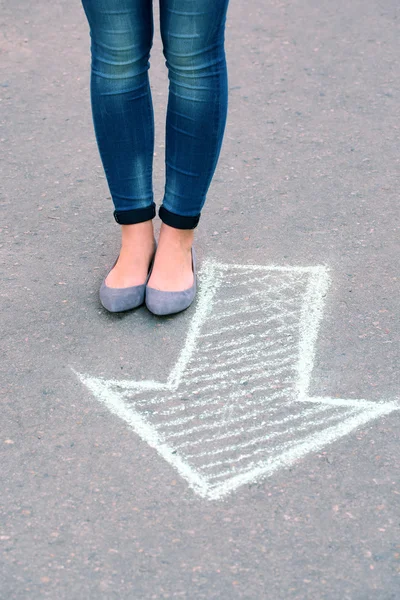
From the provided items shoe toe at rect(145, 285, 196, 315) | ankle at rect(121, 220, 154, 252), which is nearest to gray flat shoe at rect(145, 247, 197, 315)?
shoe toe at rect(145, 285, 196, 315)

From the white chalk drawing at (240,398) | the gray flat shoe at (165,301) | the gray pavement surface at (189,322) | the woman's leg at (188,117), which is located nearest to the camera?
the gray pavement surface at (189,322)

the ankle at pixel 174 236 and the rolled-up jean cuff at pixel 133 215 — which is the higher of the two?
the rolled-up jean cuff at pixel 133 215

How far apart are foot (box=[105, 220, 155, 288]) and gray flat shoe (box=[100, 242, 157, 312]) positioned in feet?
0.05

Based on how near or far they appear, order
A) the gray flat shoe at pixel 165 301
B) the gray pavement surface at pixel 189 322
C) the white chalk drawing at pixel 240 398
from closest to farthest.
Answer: the gray pavement surface at pixel 189 322 < the white chalk drawing at pixel 240 398 < the gray flat shoe at pixel 165 301

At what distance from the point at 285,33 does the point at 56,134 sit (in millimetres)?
1678

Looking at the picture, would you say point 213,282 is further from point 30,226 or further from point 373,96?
point 373,96

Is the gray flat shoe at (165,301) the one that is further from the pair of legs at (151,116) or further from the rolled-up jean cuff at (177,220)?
the rolled-up jean cuff at (177,220)

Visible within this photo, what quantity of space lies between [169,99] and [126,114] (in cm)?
14

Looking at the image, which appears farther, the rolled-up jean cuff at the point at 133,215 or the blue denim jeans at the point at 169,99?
the rolled-up jean cuff at the point at 133,215

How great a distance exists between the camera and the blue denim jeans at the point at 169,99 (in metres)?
2.17

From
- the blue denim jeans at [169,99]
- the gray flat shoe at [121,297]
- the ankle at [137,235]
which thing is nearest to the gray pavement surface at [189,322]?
the gray flat shoe at [121,297]

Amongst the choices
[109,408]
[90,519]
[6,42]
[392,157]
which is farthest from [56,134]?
[90,519]

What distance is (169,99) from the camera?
2377mm

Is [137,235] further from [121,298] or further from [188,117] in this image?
[188,117]
